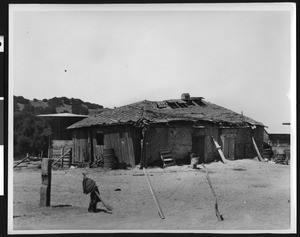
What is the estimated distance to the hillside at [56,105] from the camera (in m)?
9.35

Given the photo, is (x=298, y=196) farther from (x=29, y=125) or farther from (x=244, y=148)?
(x=29, y=125)

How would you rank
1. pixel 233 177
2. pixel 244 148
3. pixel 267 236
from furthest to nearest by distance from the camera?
1. pixel 244 148
2. pixel 233 177
3. pixel 267 236

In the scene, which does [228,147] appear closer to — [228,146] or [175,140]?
[228,146]

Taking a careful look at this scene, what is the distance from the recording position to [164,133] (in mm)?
13664

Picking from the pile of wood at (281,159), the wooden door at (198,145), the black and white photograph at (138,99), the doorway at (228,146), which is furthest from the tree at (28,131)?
the pile of wood at (281,159)

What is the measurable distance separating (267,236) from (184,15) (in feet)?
18.1

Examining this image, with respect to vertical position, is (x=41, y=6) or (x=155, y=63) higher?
(x=41, y=6)

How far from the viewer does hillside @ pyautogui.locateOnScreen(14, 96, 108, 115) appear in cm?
935

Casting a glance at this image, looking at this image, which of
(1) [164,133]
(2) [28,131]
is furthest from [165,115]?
(2) [28,131]

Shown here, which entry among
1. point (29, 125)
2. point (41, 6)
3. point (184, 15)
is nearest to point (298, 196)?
point (184, 15)

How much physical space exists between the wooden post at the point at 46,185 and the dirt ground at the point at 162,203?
17 centimetres

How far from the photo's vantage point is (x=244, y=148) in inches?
532

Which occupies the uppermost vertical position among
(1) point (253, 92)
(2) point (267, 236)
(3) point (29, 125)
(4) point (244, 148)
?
(1) point (253, 92)

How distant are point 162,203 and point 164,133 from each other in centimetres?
447
